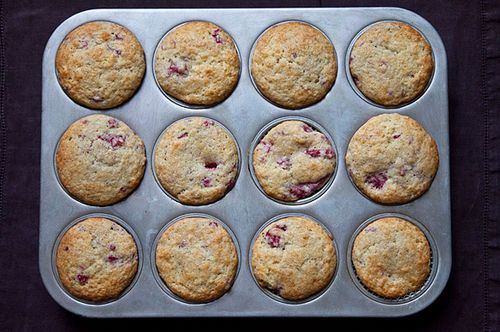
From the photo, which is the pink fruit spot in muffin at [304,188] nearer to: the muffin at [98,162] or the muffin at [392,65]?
the muffin at [392,65]

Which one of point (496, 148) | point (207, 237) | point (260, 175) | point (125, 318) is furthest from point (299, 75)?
point (125, 318)

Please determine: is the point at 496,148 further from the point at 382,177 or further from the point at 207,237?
the point at 207,237

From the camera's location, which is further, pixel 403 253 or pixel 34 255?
pixel 34 255

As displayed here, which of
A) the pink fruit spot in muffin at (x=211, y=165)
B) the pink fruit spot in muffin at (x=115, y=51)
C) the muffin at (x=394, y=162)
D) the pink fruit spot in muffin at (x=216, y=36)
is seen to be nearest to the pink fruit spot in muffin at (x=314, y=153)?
the muffin at (x=394, y=162)

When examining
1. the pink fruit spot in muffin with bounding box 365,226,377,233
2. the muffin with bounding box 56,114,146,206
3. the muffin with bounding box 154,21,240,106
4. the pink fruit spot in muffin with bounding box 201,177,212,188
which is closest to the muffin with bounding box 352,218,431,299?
the pink fruit spot in muffin with bounding box 365,226,377,233

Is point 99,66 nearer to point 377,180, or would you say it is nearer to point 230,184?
point 230,184
